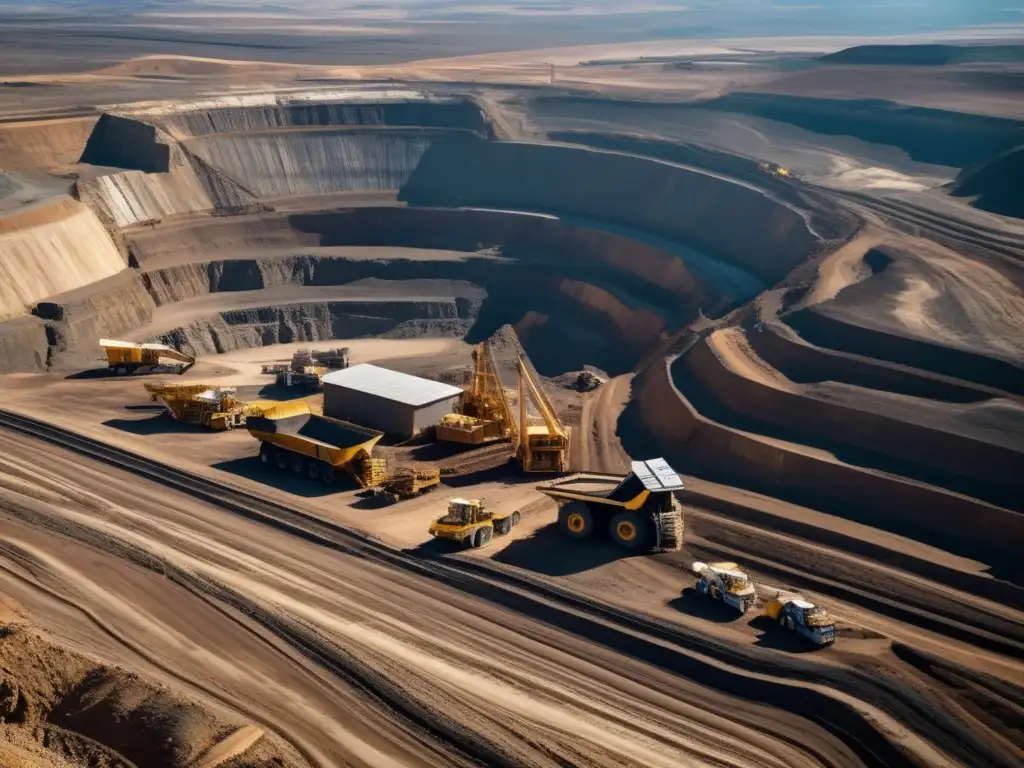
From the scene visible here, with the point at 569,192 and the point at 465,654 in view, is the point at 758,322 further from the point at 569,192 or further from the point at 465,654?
the point at 569,192

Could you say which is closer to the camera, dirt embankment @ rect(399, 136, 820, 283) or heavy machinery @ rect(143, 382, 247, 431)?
heavy machinery @ rect(143, 382, 247, 431)

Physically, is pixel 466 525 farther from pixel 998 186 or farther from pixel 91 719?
pixel 998 186

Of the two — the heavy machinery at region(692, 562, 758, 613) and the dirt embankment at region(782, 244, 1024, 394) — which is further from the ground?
the dirt embankment at region(782, 244, 1024, 394)

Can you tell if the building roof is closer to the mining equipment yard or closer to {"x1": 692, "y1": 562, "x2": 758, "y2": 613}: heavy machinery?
the mining equipment yard

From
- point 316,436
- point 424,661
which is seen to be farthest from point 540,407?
point 424,661

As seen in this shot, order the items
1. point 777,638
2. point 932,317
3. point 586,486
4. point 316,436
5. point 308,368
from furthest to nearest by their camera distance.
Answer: point 308,368, point 932,317, point 316,436, point 586,486, point 777,638

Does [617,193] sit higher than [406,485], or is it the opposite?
[617,193]

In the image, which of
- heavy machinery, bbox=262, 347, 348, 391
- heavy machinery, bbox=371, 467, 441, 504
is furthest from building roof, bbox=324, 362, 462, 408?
heavy machinery, bbox=371, 467, 441, 504

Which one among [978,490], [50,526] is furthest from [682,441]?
[50,526]
